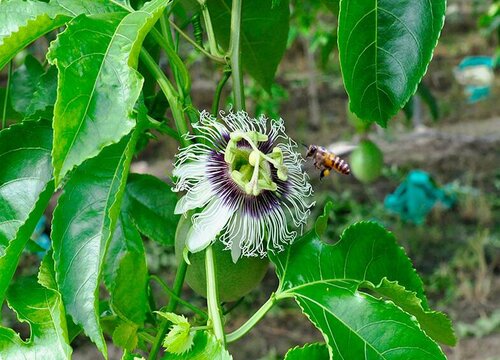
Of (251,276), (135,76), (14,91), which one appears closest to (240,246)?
(251,276)

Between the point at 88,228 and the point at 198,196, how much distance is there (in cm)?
9

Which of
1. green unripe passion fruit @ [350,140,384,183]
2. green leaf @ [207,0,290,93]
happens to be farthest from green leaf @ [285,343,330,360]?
green unripe passion fruit @ [350,140,384,183]

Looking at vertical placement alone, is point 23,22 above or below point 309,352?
above

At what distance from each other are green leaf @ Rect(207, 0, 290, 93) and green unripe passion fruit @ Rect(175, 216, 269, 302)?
26 cm

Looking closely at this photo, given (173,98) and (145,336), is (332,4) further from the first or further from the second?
(145,336)

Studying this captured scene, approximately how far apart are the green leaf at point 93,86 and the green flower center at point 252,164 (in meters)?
0.12

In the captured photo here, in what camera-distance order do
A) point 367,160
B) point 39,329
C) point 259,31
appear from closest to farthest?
point 39,329 < point 259,31 < point 367,160

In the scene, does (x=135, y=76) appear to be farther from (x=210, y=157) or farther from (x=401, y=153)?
(x=401, y=153)

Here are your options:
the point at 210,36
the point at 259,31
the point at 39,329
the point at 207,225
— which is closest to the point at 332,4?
the point at 259,31

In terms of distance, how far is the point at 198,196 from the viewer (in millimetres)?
547

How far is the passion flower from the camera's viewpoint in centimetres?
53

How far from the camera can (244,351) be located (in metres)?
2.56

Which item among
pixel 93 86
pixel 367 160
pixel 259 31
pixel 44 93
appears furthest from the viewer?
pixel 367 160

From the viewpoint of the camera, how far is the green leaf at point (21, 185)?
50cm
